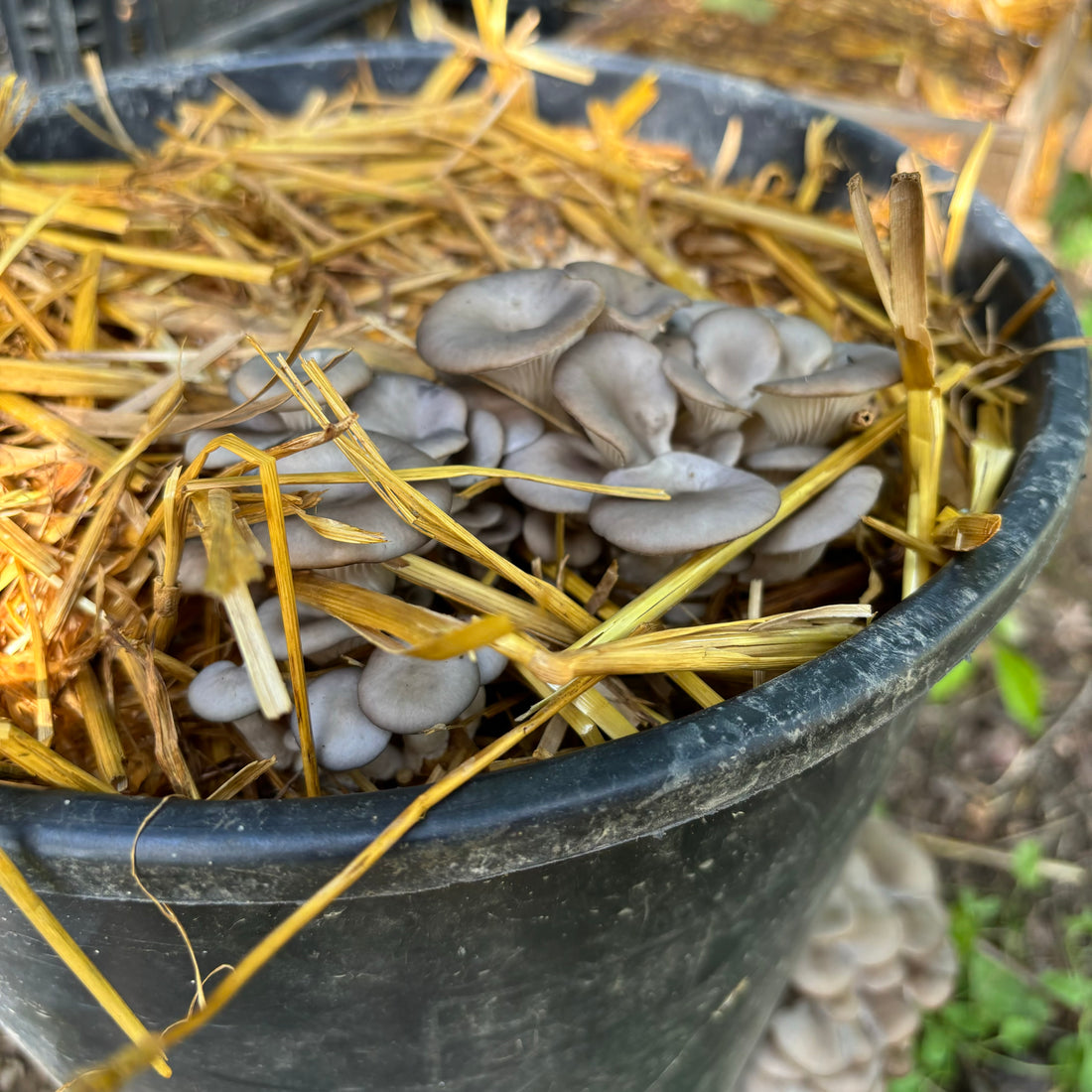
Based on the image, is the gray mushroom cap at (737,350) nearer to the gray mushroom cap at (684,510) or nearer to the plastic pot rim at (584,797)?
the gray mushroom cap at (684,510)

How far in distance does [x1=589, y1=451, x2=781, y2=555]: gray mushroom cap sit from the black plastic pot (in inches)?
5.4

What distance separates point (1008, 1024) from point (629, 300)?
5.00 ft

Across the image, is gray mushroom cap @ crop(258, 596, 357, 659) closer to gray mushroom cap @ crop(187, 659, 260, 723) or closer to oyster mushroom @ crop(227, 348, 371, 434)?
gray mushroom cap @ crop(187, 659, 260, 723)

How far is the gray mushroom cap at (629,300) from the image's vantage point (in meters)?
0.95

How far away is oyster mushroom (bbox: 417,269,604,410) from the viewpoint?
0.87 m

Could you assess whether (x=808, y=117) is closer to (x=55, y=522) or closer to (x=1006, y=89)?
(x=55, y=522)

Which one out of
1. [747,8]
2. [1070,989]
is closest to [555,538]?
[1070,989]

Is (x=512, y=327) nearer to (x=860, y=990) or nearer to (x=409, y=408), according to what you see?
(x=409, y=408)

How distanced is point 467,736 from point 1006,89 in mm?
2940

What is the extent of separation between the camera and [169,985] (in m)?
0.78

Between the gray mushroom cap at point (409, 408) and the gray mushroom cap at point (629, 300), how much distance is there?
Result: 0.17 metres

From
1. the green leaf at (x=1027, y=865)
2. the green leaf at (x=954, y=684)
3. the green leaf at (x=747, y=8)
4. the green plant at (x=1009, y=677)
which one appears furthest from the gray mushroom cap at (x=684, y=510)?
the green leaf at (x=747, y=8)

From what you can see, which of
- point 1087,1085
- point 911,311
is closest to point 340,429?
point 911,311

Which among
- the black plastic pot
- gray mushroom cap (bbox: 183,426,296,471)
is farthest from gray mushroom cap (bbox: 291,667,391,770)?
gray mushroom cap (bbox: 183,426,296,471)
